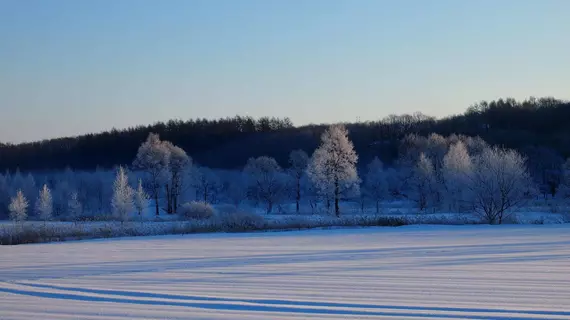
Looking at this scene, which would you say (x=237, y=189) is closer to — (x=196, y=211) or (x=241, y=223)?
(x=196, y=211)

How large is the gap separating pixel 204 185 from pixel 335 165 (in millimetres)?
31293

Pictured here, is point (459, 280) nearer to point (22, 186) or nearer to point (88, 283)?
point (88, 283)

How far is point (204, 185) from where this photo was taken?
239 ft

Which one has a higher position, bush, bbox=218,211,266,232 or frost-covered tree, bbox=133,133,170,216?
frost-covered tree, bbox=133,133,170,216

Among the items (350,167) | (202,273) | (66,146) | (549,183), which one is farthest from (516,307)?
(66,146)

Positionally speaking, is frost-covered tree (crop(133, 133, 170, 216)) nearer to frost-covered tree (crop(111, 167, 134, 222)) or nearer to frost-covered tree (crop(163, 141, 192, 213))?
frost-covered tree (crop(163, 141, 192, 213))

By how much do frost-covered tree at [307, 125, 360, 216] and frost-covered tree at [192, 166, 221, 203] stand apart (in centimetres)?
2696

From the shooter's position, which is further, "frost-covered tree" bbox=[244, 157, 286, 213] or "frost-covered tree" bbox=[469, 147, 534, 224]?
"frost-covered tree" bbox=[244, 157, 286, 213]

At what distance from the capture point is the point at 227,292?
10.8m

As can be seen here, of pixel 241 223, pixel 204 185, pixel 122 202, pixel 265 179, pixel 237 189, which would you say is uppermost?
pixel 265 179

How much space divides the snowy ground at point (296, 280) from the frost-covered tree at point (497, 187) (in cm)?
1139

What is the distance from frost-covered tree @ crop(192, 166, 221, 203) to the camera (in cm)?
7075

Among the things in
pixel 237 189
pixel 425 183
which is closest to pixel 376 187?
pixel 425 183

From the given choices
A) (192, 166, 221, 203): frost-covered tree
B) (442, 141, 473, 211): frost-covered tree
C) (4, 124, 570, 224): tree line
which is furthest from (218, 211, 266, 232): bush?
(192, 166, 221, 203): frost-covered tree
